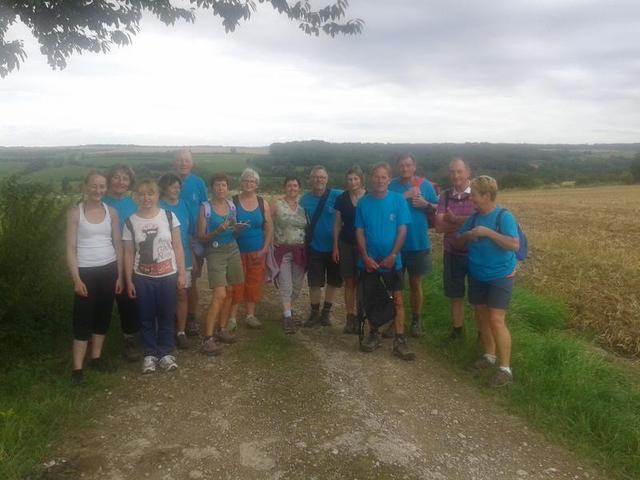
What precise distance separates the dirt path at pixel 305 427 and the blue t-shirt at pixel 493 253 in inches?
41.6

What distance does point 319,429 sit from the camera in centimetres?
374

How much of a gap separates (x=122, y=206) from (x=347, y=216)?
7.30ft

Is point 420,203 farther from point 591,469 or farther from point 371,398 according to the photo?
point 591,469

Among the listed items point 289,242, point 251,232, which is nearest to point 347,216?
point 289,242

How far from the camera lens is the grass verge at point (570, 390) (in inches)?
146

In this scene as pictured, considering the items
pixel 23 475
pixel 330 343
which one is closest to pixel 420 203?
pixel 330 343

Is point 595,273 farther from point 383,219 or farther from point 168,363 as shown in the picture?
point 168,363

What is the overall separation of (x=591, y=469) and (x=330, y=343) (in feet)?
8.86

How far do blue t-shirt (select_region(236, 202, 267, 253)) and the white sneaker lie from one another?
136cm

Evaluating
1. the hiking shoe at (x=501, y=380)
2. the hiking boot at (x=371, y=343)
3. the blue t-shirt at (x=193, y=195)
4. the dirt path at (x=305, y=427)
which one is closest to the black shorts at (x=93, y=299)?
the dirt path at (x=305, y=427)

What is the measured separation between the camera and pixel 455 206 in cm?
503

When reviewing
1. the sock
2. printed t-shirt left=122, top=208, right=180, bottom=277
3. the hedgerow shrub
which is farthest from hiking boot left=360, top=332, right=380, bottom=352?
the hedgerow shrub

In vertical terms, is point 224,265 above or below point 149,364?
above

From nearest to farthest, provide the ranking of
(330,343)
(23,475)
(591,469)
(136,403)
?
1. (23,475)
2. (591,469)
3. (136,403)
4. (330,343)
